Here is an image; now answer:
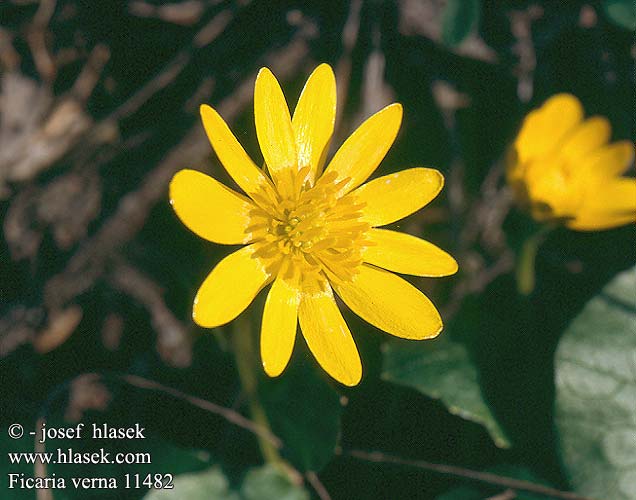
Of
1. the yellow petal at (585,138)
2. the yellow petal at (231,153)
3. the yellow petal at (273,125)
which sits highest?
the yellow petal at (585,138)

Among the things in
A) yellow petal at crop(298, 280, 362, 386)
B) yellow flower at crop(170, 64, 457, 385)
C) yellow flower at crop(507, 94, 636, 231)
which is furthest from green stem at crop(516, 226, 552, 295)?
yellow petal at crop(298, 280, 362, 386)

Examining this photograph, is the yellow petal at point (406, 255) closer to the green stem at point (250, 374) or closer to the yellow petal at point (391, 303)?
the yellow petal at point (391, 303)

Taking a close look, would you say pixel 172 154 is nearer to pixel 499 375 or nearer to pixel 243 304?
pixel 243 304

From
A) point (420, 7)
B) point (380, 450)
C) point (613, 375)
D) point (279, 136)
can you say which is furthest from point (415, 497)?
point (420, 7)

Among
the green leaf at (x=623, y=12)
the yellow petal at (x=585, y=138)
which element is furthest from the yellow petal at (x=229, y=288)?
the green leaf at (x=623, y=12)

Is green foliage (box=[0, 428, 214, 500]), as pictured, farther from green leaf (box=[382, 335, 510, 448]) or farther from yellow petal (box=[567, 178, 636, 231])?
yellow petal (box=[567, 178, 636, 231])

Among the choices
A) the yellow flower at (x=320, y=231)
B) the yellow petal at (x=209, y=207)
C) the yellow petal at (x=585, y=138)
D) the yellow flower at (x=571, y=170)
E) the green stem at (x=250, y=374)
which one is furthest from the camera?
the yellow petal at (x=585, y=138)

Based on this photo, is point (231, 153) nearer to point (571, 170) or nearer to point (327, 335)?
point (327, 335)
